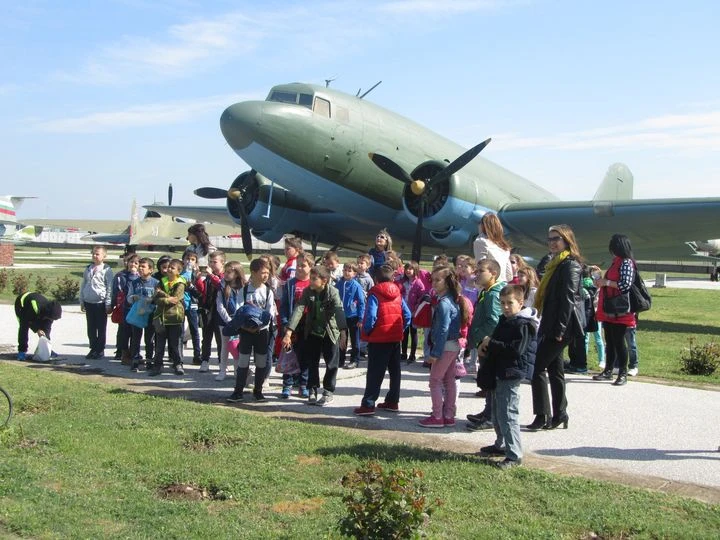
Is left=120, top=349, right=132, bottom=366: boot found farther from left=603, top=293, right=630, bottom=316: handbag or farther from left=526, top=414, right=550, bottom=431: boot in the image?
left=603, top=293, right=630, bottom=316: handbag

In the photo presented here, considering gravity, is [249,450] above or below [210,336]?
below

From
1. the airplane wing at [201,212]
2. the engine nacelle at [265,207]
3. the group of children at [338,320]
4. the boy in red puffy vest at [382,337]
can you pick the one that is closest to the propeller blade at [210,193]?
the engine nacelle at [265,207]

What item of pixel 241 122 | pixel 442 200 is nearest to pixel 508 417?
pixel 241 122

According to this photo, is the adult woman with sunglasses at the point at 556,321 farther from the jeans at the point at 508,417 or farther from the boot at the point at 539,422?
the jeans at the point at 508,417

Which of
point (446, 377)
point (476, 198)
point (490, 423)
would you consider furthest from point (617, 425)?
point (476, 198)

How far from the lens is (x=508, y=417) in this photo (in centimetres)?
607

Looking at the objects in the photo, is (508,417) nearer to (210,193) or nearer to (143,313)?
(143,313)

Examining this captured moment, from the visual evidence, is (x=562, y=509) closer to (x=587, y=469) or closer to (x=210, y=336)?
(x=587, y=469)

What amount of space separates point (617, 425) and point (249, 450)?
3.93 m

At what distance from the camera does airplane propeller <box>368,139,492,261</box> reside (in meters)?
17.6

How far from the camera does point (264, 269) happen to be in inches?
348

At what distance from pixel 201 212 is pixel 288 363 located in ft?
67.8

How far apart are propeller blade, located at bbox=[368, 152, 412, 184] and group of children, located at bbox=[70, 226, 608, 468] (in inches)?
231

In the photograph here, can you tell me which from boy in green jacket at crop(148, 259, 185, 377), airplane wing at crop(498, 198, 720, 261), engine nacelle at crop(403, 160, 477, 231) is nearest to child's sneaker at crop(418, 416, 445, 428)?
boy in green jacket at crop(148, 259, 185, 377)
